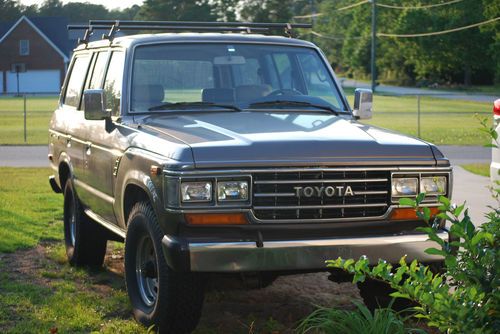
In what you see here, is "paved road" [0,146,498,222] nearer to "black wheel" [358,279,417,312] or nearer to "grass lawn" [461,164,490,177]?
"grass lawn" [461,164,490,177]

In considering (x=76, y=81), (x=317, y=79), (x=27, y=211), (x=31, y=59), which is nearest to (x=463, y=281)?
(x=317, y=79)

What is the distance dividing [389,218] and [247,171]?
99 centimetres

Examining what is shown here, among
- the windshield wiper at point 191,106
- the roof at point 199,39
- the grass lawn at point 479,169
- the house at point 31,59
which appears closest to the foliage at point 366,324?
the windshield wiper at point 191,106

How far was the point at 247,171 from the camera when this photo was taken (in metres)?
5.89

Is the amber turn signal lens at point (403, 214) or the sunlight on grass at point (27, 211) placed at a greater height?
the amber turn signal lens at point (403, 214)

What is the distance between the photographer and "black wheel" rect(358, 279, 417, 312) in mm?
6641

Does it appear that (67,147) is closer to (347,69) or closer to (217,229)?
(217,229)

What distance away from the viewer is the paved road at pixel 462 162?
13531 mm

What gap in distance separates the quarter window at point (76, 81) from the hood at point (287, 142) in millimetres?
2291

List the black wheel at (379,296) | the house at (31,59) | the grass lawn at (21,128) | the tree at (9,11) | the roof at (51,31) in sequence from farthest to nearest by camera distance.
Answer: the tree at (9,11)
the roof at (51,31)
the house at (31,59)
the grass lawn at (21,128)
the black wheel at (379,296)

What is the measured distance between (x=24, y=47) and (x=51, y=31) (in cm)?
364

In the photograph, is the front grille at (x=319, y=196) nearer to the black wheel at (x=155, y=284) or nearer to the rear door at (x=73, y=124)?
the black wheel at (x=155, y=284)

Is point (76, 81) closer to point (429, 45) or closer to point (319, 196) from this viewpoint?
point (319, 196)

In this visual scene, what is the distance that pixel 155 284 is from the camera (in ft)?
21.3
